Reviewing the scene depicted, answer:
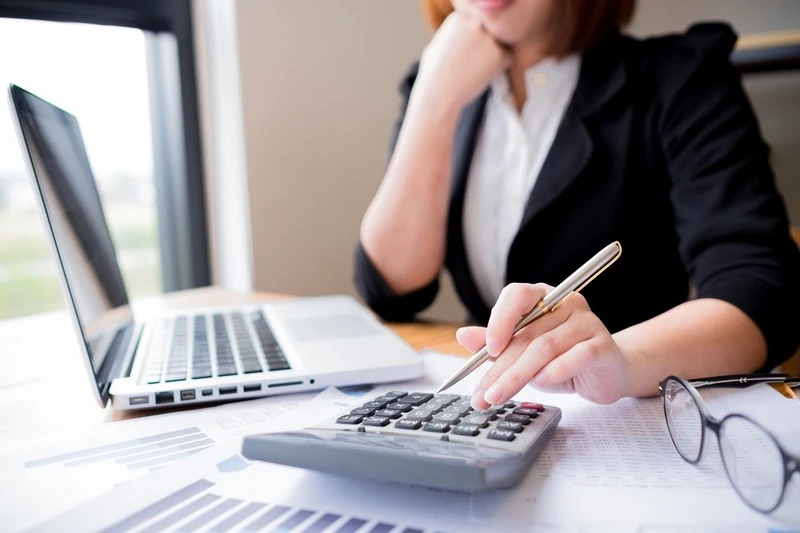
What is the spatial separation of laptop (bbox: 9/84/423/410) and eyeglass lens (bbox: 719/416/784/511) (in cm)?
28

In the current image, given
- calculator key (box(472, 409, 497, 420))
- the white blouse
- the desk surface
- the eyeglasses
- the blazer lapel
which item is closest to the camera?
the eyeglasses

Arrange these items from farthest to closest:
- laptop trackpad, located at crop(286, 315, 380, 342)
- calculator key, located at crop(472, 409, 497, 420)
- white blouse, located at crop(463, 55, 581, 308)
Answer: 1. white blouse, located at crop(463, 55, 581, 308)
2. laptop trackpad, located at crop(286, 315, 380, 342)
3. calculator key, located at crop(472, 409, 497, 420)

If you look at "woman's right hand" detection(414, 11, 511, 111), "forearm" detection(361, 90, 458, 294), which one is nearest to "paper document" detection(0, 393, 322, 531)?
"forearm" detection(361, 90, 458, 294)

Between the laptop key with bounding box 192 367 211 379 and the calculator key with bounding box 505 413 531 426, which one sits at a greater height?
the calculator key with bounding box 505 413 531 426

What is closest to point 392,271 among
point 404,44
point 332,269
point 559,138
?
point 559,138

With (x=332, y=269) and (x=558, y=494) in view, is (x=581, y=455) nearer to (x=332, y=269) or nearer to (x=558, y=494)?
(x=558, y=494)

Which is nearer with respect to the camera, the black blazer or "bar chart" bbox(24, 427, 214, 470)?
"bar chart" bbox(24, 427, 214, 470)

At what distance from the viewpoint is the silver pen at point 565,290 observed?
1.57 ft

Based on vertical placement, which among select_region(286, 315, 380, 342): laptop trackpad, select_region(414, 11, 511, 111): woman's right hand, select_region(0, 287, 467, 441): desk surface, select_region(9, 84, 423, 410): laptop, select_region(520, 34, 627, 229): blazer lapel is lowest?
select_region(0, 287, 467, 441): desk surface

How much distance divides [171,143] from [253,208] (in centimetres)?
23

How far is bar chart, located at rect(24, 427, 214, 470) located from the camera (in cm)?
44

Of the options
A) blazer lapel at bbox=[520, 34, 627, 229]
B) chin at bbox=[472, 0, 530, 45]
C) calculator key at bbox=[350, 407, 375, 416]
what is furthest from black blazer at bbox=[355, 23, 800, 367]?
calculator key at bbox=[350, 407, 375, 416]

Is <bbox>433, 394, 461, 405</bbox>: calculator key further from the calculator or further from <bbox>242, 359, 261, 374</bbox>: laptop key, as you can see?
<bbox>242, 359, 261, 374</bbox>: laptop key

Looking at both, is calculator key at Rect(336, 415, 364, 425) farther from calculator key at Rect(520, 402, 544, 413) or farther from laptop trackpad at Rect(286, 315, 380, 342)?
laptop trackpad at Rect(286, 315, 380, 342)
